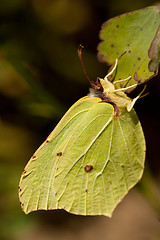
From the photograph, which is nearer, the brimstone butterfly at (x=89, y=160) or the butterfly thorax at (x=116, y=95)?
the butterfly thorax at (x=116, y=95)

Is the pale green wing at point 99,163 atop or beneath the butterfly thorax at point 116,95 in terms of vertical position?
beneath

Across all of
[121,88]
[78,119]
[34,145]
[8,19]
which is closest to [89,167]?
[78,119]

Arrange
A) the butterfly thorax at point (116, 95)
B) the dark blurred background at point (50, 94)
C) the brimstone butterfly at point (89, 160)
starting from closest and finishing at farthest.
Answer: the butterfly thorax at point (116, 95)
the brimstone butterfly at point (89, 160)
the dark blurred background at point (50, 94)

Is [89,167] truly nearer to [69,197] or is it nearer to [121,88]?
[69,197]

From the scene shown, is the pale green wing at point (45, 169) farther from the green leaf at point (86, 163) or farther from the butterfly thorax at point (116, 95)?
the butterfly thorax at point (116, 95)

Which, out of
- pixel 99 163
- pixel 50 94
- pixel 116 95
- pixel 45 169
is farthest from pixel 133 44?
pixel 50 94

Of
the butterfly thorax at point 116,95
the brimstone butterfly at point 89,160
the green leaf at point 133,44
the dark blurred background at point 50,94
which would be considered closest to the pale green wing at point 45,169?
the brimstone butterfly at point 89,160
